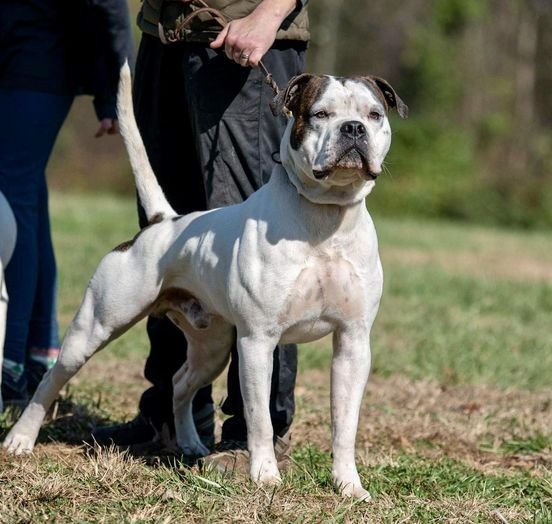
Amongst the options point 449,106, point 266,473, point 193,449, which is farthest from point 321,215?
point 449,106

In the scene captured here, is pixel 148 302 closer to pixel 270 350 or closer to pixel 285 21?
pixel 270 350

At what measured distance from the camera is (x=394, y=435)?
545 centimetres

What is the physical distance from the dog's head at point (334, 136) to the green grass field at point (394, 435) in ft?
3.39

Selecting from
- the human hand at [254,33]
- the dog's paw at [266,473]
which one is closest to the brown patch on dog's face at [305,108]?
the human hand at [254,33]

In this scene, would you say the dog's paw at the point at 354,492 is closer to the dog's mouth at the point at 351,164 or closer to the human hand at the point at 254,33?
the dog's mouth at the point at 351,164

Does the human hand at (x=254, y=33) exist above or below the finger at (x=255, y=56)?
above

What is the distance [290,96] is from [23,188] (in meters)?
2.11

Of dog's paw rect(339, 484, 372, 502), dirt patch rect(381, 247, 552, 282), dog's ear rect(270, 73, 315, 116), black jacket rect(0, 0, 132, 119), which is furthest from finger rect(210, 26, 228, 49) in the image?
dirt patch rect(381, 247, 552, 282)

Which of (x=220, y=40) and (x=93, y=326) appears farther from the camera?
(x=93, y=326)

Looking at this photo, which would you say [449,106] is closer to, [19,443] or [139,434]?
[139,434]

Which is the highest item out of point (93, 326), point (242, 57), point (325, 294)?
point (242, 57)

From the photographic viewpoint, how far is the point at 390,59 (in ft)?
112

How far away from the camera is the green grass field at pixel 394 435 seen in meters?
3.72

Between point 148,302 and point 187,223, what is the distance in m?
0.34
